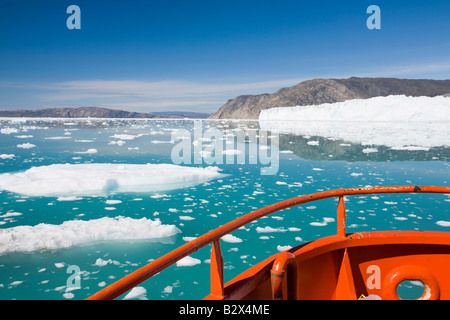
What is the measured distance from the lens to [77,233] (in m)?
5.04

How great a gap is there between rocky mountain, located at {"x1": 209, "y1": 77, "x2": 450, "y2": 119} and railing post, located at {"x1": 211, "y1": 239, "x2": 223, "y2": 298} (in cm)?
15608

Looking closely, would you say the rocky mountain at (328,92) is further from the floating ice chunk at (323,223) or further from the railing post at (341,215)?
the railing post at (341,215)

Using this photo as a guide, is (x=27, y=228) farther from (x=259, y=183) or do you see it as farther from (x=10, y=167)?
(x=10, y=167)

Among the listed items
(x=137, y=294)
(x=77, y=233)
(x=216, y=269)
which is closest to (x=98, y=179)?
(x=77, y=233)

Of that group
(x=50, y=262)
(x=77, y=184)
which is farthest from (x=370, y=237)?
(x=77, y=184)

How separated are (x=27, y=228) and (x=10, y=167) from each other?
307 inches

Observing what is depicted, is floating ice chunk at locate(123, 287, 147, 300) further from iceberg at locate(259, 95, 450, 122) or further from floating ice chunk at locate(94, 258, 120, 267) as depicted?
iceberg at locate(259, 95, 450, 122)

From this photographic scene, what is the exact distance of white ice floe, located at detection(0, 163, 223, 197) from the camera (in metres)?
8.06

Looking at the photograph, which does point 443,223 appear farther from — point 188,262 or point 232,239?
point 188,262

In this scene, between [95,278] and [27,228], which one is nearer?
[95,278]

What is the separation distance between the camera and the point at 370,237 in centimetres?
264

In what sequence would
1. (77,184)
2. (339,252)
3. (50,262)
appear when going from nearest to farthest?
(339,252) → (50,262) → (77,184)

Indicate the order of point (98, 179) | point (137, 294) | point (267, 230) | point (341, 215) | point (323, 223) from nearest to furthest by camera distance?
point (341, 215) → point (137, 294) → point (267, 230) → point (323, 223) → point (98, 179)

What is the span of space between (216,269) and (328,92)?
175m
